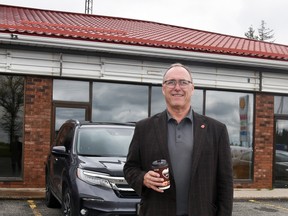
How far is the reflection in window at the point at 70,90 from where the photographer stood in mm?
11141

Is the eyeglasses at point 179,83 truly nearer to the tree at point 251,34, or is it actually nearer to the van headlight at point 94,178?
the van headlight at point 94,178

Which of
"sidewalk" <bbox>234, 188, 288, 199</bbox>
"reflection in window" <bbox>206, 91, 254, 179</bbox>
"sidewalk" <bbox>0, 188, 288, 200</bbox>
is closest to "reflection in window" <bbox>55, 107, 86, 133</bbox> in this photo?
"sidewalk" <bbox>0, 188, 288, 200</bbox>

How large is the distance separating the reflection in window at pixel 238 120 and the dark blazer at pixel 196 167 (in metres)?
9.61

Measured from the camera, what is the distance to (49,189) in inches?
328

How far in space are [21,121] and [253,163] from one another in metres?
6.70

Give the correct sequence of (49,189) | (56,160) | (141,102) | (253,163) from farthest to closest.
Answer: (253,163) → (141,102) → (49,189) → (56,160)

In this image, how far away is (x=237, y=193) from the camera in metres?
11.7

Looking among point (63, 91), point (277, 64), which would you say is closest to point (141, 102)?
point (63, 91)

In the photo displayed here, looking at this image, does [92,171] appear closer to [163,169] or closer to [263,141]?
[163,169]

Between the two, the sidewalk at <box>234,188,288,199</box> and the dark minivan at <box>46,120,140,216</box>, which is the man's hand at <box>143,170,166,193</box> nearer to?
the dark minivan at <box>46,120,140,216</box>

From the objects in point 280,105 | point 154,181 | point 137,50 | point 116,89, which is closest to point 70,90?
point 116,89

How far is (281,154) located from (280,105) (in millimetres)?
1492

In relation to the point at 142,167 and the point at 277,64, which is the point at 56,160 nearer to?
the point at 142,167

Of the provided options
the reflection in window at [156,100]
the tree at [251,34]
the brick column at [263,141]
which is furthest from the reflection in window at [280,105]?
the tree at [251,34]
